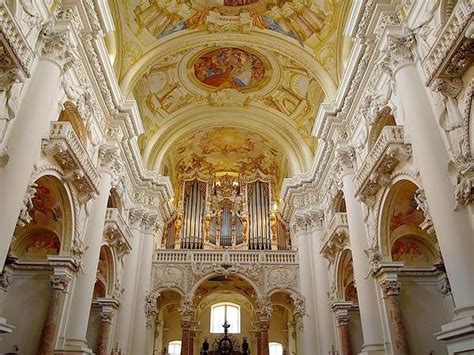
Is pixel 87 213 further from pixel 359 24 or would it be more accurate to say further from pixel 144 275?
pixel 359 24

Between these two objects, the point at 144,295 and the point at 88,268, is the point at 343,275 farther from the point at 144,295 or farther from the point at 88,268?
the point at 88,268

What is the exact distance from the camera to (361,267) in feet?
37.7

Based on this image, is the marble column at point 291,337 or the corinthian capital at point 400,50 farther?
the marble column at point 291,337

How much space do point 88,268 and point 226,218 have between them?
11495mm

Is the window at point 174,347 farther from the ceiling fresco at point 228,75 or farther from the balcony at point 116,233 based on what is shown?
the balcony at point 116,233

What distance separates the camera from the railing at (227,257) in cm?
1830

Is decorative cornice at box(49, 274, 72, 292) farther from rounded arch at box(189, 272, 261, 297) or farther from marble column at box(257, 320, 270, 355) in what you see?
marble column at box(257, 320, 270, 355)

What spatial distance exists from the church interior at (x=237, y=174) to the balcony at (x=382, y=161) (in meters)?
0.05

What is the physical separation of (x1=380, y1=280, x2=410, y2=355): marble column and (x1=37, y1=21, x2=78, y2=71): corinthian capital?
8936 millimetres

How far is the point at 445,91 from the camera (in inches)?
302

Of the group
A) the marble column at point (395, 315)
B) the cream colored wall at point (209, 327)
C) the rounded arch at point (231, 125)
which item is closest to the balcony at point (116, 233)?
the rounded arch at point (231, 125)

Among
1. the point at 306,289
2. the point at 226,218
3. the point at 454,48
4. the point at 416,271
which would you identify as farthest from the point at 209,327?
the point at 454,48

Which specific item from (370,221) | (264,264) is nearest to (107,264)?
(264,264)

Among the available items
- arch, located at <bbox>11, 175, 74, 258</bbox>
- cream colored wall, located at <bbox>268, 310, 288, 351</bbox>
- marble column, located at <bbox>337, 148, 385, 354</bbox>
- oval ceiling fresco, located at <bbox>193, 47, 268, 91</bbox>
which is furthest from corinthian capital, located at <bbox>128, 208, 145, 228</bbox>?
cream colored wall, located at <bbox>268, 310, 288, 351</bbox>
